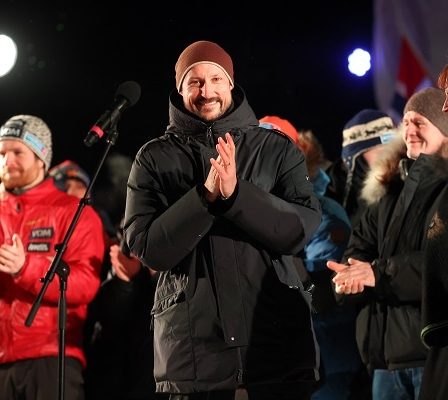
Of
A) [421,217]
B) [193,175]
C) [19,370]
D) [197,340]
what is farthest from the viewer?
[19,370]

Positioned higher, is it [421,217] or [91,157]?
[91,157]

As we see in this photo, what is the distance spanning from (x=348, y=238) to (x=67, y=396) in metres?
1.98

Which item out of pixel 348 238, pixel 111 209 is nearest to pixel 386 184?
pixel 348 238

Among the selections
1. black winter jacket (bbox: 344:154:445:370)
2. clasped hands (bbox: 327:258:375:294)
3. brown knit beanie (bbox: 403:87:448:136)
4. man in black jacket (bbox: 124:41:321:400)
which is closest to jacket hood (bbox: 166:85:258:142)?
man in black jacket (bbox: 124:41:321:400)

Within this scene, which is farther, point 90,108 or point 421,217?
point 90,108

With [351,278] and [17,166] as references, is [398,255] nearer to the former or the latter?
[351,278]

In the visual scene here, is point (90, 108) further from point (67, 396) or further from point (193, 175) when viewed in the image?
point (193, 175)

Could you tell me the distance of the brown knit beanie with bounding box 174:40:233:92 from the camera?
4.13 metres

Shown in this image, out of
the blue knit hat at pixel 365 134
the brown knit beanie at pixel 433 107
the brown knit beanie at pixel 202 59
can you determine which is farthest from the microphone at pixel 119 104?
the blue knit hat at pixel 365 134

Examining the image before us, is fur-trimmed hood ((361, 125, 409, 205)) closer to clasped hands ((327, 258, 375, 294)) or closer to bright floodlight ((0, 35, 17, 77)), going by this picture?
clasped hands ((327, 258, 375, 294))

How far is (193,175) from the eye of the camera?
3.91 metres

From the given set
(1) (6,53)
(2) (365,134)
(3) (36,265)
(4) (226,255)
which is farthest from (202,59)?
(1) (6,53)

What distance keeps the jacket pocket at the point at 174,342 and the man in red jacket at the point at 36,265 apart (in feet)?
4.53

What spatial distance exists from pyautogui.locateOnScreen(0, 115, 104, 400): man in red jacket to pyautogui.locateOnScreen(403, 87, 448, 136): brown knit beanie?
2.17 m
